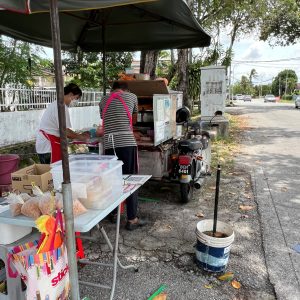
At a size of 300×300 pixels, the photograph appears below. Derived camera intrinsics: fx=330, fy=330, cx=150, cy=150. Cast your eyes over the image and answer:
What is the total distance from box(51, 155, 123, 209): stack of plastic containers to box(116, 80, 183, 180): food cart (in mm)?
2068

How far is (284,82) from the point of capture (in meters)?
94.5

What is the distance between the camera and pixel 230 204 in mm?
5152

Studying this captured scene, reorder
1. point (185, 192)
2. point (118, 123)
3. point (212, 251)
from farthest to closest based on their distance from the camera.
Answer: point (185, 192)
point (118, 123)
point (212, 251)

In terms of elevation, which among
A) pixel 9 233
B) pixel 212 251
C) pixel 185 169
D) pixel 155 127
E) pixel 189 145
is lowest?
pixel 212 251

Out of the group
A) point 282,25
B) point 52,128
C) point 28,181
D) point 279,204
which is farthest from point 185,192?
point 282,25

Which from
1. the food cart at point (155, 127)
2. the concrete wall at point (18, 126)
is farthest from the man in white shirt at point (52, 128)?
the concrete wall at point (18, 126)

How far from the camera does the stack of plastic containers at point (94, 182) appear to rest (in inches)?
91.7

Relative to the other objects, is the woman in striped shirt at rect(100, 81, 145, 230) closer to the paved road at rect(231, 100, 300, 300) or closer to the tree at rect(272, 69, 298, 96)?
the paved road at rect(231, 100, 300, 300)

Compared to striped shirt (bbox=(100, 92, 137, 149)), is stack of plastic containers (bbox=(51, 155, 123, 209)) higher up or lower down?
lower down

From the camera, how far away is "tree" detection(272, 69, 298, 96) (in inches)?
3553

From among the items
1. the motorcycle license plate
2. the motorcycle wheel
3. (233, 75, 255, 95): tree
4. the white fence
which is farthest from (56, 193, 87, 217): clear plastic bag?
(233, 75, 255, 95): tree

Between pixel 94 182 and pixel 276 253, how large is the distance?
2376mm

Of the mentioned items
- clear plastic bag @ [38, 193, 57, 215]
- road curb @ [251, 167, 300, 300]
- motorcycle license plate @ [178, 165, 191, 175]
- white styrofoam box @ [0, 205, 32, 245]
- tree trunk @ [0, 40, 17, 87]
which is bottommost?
road curb @ [251, 167, 300, 300]

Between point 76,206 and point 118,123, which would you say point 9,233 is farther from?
point 118,123
